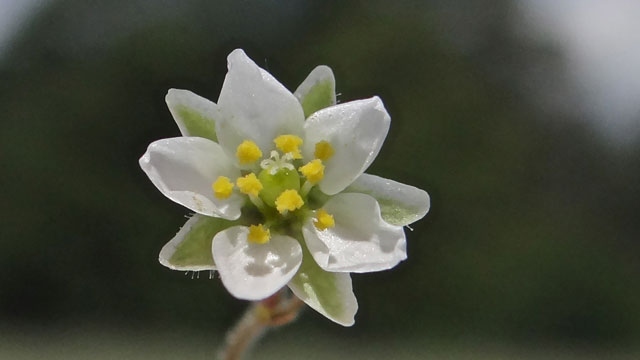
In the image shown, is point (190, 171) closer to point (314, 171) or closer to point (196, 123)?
point (196, 123)

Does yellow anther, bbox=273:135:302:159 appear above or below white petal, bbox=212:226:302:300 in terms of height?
above

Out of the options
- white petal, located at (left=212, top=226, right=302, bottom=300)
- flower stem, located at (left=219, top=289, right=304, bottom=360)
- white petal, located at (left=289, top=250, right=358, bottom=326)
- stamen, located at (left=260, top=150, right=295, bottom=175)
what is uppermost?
stamen, located at (left=260, top=150, right=295, bottom=175)

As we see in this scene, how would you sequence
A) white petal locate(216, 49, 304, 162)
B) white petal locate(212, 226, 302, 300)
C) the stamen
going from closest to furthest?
white petal locate(212, 226, 302, 300), white petal locate(216, 49, 304, 162), the stamen

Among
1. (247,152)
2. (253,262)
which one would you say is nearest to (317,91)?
(247,152)

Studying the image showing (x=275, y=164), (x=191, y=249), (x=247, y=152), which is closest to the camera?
(x=191, y=249)

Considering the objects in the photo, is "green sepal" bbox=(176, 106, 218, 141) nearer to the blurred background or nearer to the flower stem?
the flower stem

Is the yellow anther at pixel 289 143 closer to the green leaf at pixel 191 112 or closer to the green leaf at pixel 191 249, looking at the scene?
the green leaf at pixel 191 112

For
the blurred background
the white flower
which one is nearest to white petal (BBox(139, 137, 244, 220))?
the white flower

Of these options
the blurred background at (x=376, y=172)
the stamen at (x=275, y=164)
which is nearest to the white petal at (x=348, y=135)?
the stamen at (x=275, y=164)

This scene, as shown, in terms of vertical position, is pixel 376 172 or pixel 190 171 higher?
pixel 190 171
